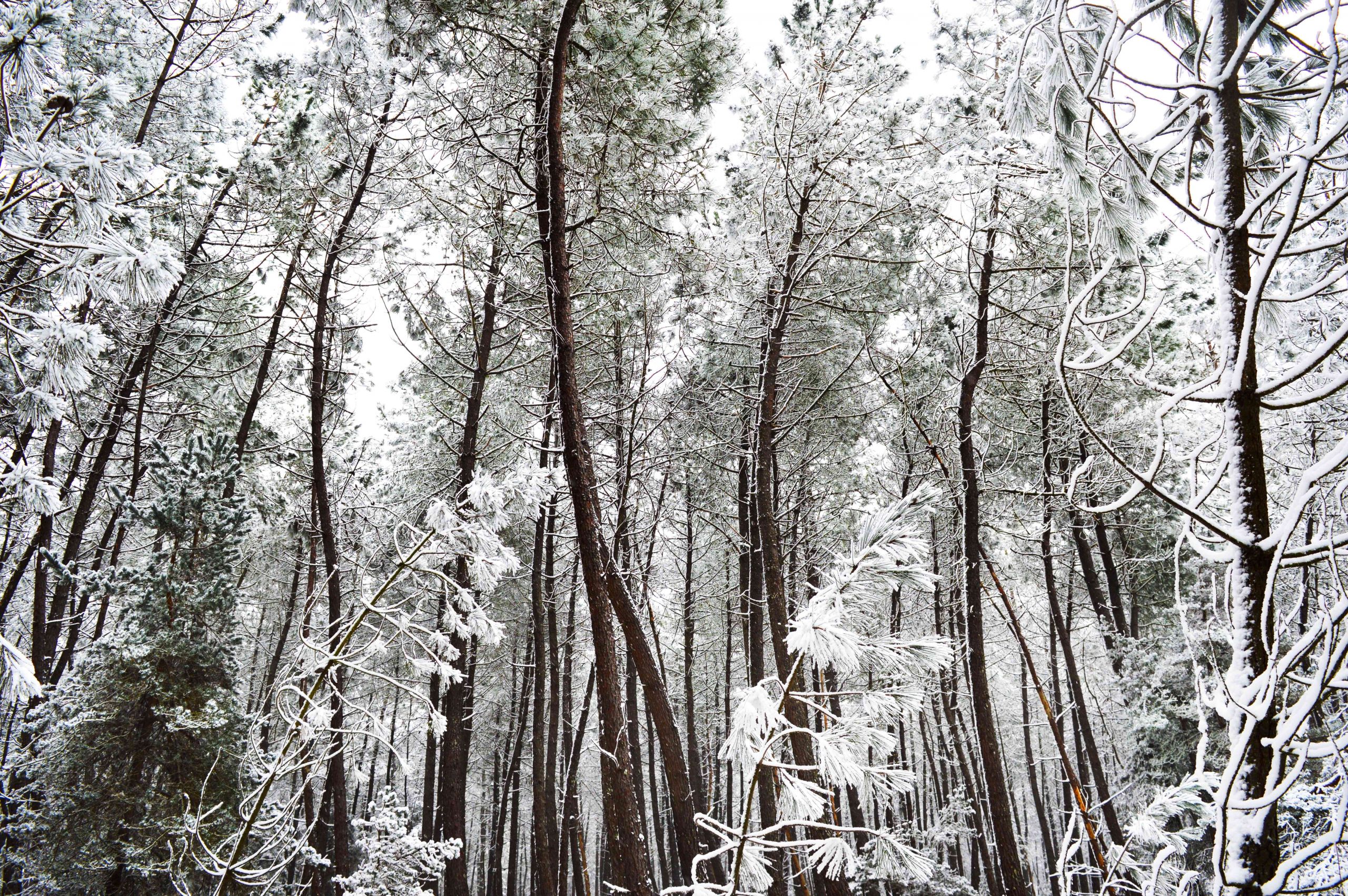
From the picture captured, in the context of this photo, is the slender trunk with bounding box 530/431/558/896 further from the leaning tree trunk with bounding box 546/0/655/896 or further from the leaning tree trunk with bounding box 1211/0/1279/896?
the leaning tree trunk with bounding box 1211/0/1279/896

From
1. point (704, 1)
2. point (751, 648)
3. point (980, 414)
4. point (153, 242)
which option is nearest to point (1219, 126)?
point (153, 242)

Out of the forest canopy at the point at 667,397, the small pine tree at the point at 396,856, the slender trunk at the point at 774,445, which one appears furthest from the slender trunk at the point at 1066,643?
the small pine tree at the point at 396,856

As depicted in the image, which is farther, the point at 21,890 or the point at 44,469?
the point at 44,469

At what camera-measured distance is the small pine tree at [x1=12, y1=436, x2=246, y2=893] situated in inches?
246

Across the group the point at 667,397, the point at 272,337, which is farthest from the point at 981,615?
the point at 272,337

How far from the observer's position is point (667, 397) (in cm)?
1048

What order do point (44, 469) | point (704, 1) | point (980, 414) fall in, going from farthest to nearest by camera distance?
point (980, 414) < point (44, 469) < point (704, 1)

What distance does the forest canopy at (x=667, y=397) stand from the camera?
1.68m

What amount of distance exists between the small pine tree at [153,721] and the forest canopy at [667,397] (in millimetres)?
42

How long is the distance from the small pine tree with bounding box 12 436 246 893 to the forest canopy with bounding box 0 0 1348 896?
0.04 m

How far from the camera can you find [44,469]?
7875mm

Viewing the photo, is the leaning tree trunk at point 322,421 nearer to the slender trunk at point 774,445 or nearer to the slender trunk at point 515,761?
the slender trunk at point 774,445

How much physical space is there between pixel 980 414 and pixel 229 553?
9828 mm

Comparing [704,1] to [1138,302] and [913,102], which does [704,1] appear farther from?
[1138,302]
